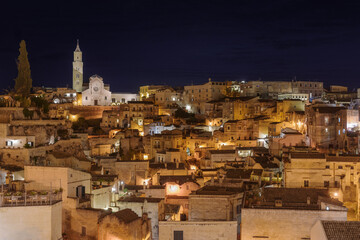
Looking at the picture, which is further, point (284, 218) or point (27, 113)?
point (27, 113)

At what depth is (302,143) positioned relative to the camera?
35.9 m

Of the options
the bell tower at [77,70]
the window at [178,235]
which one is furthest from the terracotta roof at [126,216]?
the bell tower at [77,70]

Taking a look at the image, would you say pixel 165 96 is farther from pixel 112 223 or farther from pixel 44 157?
pixel 112 223

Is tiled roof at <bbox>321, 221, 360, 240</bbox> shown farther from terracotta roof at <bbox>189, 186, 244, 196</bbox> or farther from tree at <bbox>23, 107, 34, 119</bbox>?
tree at <bbox>23, 107, 34, 119</bbox>

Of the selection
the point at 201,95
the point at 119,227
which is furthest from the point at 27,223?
the point at 201,95

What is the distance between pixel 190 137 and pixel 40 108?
56.7 feet

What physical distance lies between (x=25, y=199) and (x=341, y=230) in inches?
578

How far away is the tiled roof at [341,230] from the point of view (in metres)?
15.1

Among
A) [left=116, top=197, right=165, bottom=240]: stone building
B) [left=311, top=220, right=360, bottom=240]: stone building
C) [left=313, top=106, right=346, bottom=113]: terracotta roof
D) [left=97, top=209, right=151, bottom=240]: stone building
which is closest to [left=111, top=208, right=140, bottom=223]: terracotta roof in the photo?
[left=97, top=209, right=151, bottom=240]: stone building

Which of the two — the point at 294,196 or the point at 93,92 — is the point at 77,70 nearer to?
the point at 93,92

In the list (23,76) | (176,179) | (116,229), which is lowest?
(116,229)

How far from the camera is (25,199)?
17938mm

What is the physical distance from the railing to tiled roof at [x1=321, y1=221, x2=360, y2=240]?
13090 millimetres

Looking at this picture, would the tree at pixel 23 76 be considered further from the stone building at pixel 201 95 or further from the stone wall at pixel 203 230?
the stone building at pixel 201 95
